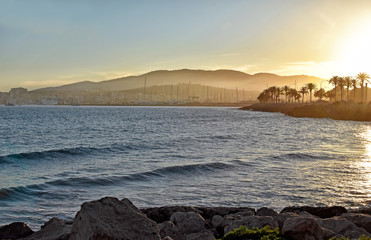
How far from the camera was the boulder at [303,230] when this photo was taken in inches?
307

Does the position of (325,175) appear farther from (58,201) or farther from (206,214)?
(58,201)

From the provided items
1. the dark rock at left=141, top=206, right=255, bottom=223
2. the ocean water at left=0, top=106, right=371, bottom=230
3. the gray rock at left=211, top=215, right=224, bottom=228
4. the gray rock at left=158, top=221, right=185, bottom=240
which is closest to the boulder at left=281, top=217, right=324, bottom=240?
the gray rock at left=158, top=221, right=185, bottom=240

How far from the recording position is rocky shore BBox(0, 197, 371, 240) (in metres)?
Result: 6.55

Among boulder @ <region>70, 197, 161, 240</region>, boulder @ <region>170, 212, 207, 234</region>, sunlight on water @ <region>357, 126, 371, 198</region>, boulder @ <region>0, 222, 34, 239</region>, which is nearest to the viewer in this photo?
boulder @ <region>70, 197, 161, 240</region>

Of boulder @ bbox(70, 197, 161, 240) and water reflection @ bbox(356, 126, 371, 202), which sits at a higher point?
boulder @ bbox(70, 197, 161, 240)

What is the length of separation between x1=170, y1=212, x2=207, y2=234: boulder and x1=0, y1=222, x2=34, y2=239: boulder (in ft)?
12.0

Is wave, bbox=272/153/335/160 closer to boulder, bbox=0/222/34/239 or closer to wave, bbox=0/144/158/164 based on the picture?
wave, bbox=0/144/158/164

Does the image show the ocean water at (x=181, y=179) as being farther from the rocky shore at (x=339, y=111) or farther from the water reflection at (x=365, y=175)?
the rocky shore at (x=339, y=111)

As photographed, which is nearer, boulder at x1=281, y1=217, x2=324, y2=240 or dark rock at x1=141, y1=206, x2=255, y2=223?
boulder at x1=281, y1=217, x2=324, y2=240

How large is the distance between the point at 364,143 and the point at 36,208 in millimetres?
31374

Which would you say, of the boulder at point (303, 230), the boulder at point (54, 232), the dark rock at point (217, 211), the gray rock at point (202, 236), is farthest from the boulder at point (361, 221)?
the boulder at point (54, 232)

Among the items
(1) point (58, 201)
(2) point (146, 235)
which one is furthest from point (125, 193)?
(2) point (146, 235)

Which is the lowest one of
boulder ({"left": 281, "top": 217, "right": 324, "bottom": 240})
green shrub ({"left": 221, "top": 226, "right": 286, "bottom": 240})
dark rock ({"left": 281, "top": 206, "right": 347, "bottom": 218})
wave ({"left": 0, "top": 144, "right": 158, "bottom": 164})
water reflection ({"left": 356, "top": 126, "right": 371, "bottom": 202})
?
wave ({"left": 0, "top": 144, "right": 158, "bottom": 164})

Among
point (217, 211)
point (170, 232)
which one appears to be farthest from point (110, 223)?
point (217, 211)
